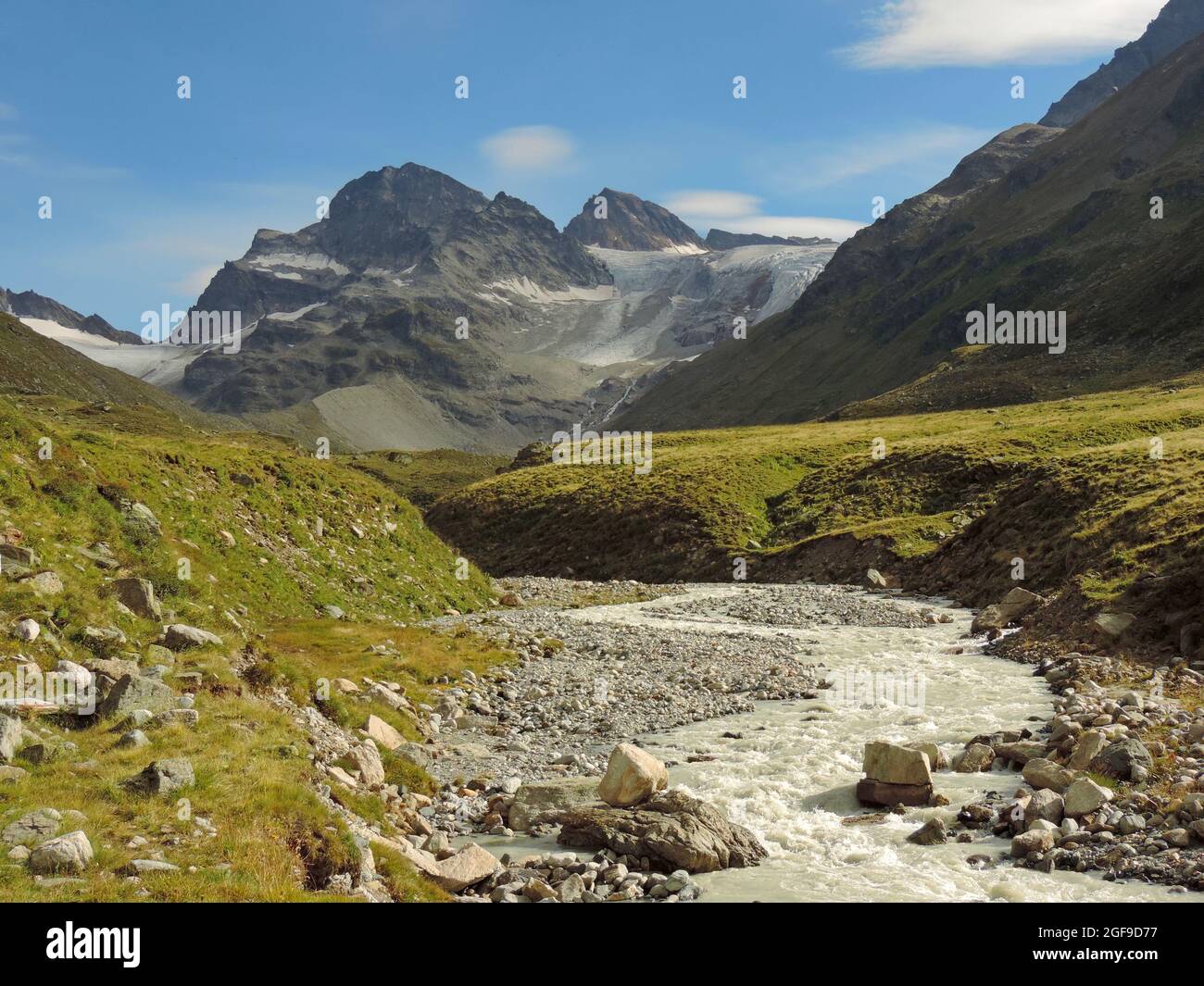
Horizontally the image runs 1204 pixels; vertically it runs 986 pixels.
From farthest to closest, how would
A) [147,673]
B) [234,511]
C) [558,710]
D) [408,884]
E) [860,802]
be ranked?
1. [234,511]
2. [558,710]
3. [860,802]
4. [147,673]
5. [408,884]

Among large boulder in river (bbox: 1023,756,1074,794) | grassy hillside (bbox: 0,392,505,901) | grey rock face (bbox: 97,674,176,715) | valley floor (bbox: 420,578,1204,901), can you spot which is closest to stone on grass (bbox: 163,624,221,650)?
grassy hillside (bbox: 0,392,505,901)

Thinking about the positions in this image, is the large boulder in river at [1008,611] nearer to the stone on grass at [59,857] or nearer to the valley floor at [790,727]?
the valley floor at [790,727]

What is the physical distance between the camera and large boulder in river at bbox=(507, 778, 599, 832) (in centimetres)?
1920

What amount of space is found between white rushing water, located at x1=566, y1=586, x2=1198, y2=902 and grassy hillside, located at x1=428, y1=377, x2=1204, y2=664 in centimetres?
853

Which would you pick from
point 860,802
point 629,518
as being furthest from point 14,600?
point 629,518

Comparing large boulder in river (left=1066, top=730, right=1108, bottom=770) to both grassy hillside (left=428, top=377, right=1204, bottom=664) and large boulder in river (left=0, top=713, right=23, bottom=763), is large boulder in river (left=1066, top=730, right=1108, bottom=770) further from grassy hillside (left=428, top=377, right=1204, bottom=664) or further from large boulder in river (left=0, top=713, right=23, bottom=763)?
large boulder in river (left=0, top=713, right=23, bottom=763)

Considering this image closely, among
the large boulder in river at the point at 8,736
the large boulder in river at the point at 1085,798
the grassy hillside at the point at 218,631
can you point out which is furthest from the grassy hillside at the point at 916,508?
the large boulder in river at the point at 8,736

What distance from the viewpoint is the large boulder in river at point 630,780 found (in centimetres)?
1877

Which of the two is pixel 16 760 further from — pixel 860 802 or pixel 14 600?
pixel 860 802

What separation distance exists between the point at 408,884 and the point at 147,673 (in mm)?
8288

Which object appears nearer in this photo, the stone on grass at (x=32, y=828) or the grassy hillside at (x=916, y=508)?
the stone on grass at (x=32, y=828)

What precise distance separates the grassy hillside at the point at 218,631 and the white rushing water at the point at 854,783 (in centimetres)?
699
